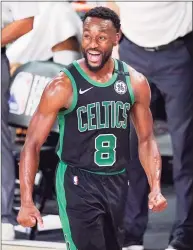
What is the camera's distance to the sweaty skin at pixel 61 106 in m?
3.25

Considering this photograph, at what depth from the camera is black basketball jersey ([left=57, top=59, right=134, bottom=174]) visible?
10.9ft

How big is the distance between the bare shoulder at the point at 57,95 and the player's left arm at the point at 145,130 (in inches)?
11.9

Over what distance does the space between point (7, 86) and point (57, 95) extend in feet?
5.60

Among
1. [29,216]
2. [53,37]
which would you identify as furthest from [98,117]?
[53,37]

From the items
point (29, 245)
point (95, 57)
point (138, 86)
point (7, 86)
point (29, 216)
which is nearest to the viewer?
point (29, 216)

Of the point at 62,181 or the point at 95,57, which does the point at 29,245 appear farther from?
the point at 95,57

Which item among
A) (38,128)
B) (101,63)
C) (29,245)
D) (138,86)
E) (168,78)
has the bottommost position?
(29,245)

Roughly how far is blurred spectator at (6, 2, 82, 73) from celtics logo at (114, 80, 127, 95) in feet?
5.45

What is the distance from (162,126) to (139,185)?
0.63 m

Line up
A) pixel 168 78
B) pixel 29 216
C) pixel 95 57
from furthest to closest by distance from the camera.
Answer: pixel 168 78 < pixel 95 57 < pixel 29 216

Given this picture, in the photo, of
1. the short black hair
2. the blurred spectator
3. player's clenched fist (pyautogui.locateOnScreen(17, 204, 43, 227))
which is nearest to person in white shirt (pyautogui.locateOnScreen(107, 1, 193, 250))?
the blurred spectator

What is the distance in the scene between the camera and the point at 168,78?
15.0ft

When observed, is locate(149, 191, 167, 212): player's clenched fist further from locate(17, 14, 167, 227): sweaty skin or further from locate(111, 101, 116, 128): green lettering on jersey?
locate(111, 101, 116, 128): green lettering on jersey

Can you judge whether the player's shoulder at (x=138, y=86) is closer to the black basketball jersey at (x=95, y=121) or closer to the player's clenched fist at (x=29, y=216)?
the black basketball jersey at (x=95, y=121)
